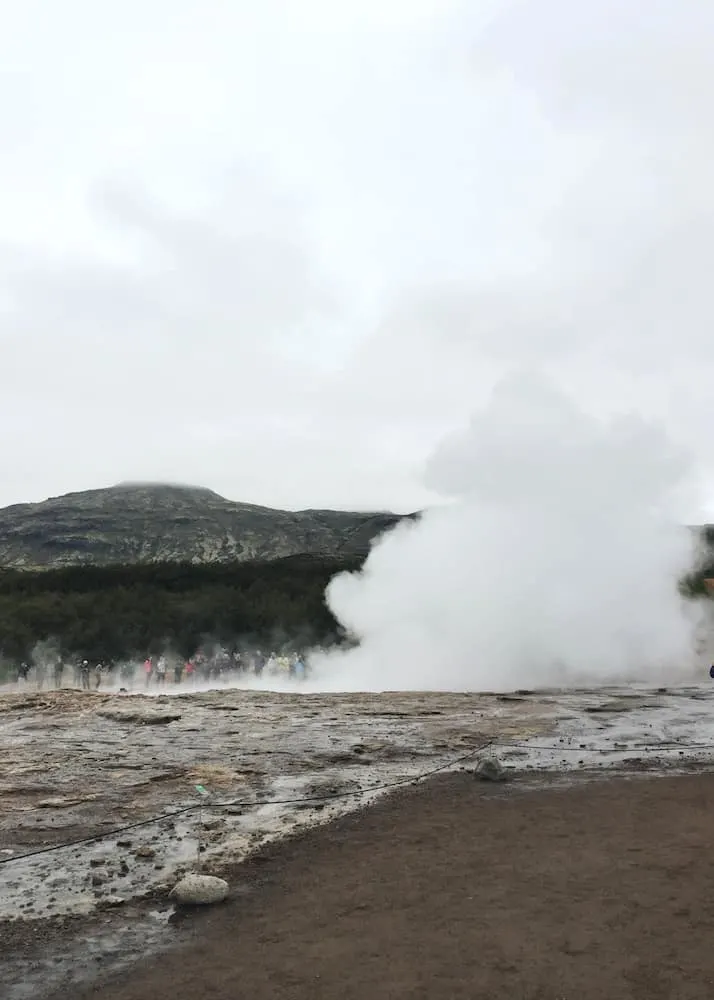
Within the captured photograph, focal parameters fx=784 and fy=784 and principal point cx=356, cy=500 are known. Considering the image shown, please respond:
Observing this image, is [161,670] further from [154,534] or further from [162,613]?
[154,534]

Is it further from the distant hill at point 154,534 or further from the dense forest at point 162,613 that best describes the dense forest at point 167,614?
the distant hill at point 154,534

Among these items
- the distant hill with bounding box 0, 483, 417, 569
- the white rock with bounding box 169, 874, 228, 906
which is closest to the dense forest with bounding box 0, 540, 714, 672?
the white rock with bounding box 169, 874, 228, 906

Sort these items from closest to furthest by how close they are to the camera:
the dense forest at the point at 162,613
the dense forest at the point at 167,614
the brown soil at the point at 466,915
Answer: the brown soil at the point at 466,915 < the dense forest at the point at 167,614 < the dense forest at the point at 162,613

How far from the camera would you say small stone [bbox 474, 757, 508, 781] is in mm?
13031

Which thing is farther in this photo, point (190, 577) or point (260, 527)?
point (260, 527)

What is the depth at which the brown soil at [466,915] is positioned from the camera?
5836 mm

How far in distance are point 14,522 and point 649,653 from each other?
169 metres

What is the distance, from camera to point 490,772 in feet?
42.9

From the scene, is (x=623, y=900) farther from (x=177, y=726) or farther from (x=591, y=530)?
(x=591, y=530)

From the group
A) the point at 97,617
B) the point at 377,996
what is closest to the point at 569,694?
the point at 377,996

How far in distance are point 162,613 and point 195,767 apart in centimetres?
3432

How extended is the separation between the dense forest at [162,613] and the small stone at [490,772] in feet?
94.9

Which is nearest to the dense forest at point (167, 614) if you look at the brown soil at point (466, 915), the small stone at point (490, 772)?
the small stone at point (490, 772)

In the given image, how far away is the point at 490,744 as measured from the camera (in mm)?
16688
